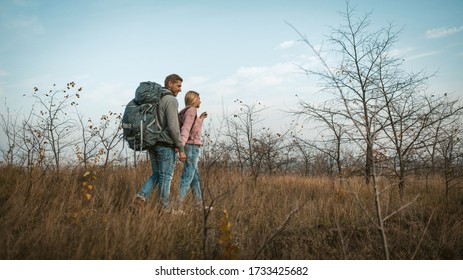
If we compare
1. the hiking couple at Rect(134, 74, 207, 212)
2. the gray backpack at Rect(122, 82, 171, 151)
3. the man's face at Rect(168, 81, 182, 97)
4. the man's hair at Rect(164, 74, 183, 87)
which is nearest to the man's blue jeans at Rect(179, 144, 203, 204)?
the hiking couple at Rect(134, 74, 207, 212)

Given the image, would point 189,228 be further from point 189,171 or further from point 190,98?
point 190,98

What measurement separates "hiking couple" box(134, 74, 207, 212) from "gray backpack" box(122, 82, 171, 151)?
9 cm

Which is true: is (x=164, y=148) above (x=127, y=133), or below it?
below

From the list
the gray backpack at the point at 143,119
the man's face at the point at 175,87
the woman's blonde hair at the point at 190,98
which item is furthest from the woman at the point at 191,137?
the gray backpack at the point at 143,119

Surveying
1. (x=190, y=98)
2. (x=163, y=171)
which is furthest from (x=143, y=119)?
(x=190, y=98)

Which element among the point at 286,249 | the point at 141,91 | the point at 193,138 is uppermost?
the point at 141,91

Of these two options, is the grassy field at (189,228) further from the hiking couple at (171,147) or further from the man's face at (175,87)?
the man's face at (175,87)

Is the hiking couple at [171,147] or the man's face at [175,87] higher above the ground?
the man's face at [175,87]

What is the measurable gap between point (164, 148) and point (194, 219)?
0.90 m

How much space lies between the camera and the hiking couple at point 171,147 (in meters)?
2.95

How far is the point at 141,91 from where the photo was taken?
2.95m

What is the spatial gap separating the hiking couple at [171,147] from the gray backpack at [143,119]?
0.30 ft
